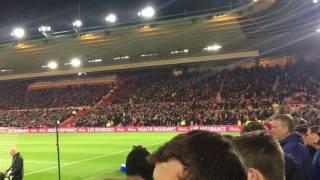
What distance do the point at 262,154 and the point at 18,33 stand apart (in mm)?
44270

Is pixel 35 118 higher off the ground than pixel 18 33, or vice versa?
pixel 18 33

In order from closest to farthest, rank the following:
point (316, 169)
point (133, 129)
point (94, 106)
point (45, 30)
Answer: point (316, 169) < point (133, 129) < point (45, 30) < point (94, 106)

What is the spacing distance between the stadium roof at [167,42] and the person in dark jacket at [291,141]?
3050 cm

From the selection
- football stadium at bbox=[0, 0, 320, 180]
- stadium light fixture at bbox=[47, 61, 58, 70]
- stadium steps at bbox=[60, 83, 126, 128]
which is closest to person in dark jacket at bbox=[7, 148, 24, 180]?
football stadium at bbox=[0, 0, 320, 180]

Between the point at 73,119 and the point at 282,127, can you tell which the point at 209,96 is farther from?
the point at 282,127

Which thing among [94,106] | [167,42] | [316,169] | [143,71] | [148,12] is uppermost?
[148,12]

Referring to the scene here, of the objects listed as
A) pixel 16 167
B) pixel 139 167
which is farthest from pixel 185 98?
pixel 139 167

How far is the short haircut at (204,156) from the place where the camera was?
5.04 feet

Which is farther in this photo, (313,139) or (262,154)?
(313,139)

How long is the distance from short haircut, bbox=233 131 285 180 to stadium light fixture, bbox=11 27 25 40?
44.1 metres

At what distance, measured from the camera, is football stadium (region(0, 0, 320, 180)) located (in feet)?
107

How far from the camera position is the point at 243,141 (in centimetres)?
265

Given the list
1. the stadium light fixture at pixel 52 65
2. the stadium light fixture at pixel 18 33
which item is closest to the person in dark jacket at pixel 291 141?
the stadium light fixture at pixel 18 33

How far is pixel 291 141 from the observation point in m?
5.00
